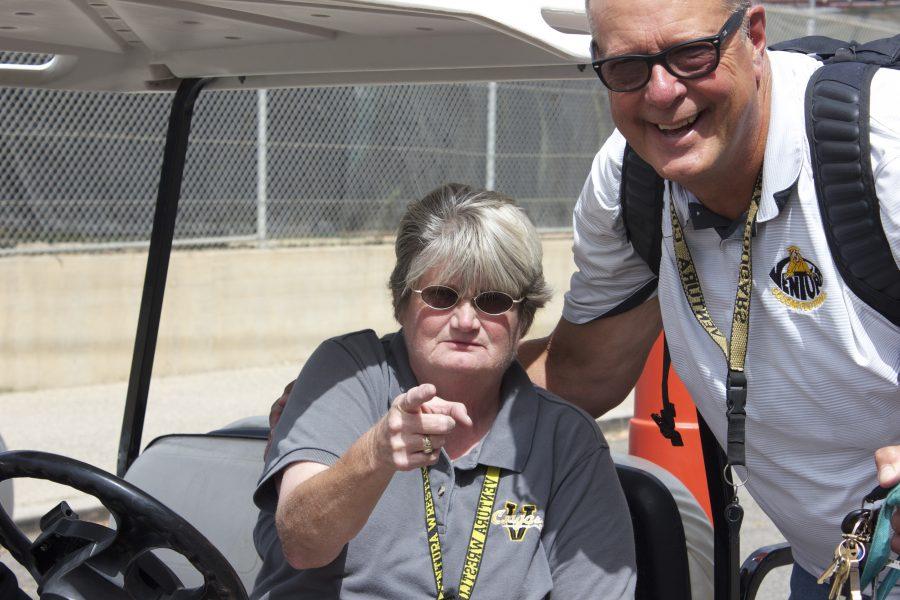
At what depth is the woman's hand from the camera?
173 centimetres

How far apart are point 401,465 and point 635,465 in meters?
0.97

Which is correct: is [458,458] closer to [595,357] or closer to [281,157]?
[595,357]

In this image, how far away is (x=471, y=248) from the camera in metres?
2.16

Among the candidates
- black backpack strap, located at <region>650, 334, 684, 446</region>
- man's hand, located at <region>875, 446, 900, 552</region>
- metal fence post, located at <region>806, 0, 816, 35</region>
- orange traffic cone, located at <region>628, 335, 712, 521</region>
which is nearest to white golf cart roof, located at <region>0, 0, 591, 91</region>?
black backpack strap, located at <region>650, 334, 684, 446</region>

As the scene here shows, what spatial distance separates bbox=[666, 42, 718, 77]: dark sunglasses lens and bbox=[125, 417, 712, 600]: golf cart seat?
1.01 metres

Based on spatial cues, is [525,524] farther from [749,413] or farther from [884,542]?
[884,542]

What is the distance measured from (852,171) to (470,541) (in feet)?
3.06

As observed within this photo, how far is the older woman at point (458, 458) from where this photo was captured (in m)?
2.06

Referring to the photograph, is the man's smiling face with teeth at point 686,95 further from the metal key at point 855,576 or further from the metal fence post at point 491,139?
the metal fence post at point 491,139

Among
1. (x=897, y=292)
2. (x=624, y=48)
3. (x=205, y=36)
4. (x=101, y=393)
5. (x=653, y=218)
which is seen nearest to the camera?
(x=897, y=292)

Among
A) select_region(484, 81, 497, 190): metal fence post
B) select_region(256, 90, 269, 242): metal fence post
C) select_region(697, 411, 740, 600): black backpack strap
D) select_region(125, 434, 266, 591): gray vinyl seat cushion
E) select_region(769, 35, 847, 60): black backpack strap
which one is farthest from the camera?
select_region(484, 81, 497, 190): metal fence post

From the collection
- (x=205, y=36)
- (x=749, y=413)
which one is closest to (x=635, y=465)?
(x=749, y=413)

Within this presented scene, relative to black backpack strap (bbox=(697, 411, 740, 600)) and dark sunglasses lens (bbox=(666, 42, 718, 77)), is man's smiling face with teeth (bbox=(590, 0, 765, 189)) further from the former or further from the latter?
black backpack strap (bbox=(697, 411, 740, 600))

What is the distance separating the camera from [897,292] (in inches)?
65.3
